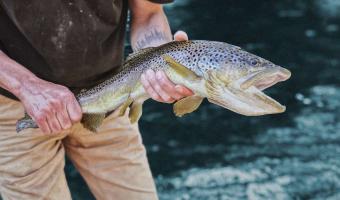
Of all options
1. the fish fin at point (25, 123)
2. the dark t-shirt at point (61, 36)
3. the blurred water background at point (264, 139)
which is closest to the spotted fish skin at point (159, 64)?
the dark t-shirt at point (61, 36)

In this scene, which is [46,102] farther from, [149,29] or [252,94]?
[252,94]

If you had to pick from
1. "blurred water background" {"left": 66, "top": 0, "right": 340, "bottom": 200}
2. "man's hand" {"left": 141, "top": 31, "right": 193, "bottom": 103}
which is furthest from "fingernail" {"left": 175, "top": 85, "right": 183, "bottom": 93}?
"blurred water background" {"left": 66, "top": 0, "right": 340, "bottom": 200}

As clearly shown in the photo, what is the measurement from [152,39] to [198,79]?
1.74ft

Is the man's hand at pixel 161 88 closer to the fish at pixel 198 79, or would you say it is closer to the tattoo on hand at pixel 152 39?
Result: the fish at pixel 198 79

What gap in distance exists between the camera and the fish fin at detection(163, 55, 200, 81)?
2398 millimetres

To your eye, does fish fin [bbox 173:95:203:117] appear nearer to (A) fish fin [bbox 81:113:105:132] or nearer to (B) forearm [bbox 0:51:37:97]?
(A) fish fin [bbox 81:113:105:132]

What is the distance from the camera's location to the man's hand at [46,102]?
2580 millimetres

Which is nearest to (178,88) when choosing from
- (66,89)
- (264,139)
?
(66,89)

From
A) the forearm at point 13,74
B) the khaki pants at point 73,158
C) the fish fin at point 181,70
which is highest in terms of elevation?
the fish fin at point 181,70

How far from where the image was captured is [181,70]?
2402 mm

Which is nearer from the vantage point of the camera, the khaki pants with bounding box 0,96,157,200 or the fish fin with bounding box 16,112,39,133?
the fish fin with bounding box 16,112,39,133

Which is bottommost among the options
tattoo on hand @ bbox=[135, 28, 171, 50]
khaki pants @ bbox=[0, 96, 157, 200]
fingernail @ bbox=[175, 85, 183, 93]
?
khaki pants @ bbox=[0, 96, 157, 200]

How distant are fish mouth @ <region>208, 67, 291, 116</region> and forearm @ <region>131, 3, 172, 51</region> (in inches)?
23.9

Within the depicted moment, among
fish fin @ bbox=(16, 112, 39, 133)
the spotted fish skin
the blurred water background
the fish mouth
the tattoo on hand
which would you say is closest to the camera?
the fish mouth
